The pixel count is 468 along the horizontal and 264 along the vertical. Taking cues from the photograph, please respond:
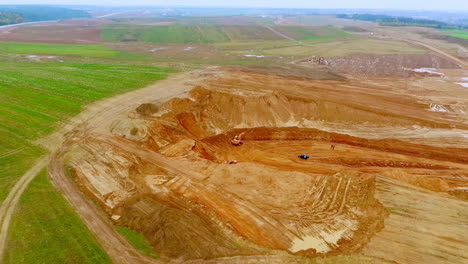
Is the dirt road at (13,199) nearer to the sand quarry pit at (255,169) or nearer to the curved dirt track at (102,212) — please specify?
the curved dirt track at (102,212)

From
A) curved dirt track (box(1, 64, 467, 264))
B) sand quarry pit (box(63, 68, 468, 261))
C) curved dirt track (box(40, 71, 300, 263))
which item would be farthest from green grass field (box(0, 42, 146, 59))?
sand quarry pit (box(63, 68, 468, 261))

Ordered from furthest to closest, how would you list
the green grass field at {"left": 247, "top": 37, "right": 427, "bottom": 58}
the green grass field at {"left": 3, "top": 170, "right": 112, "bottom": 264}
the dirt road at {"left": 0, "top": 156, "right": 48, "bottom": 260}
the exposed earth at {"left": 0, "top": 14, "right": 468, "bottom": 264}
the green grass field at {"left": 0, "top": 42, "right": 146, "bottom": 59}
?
the green grass field at {"left": 247, "top": 37, "right": 427, "bottom": 58} → the green grass field at {"left": 0, "top": 42, "right": 146, "bottom": 59} → the exposed earth at {"left": 0, "top": 14, "right": 468, "bottom": 264} → the dirt road at {"left": 0, "top": 156, "right": 48, "bottom": 260} → the green grass field at {"left": 3, "top": 170, "right": 112, "bottom": 264}

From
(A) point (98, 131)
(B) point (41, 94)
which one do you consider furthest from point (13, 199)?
(B) point (41, 94)

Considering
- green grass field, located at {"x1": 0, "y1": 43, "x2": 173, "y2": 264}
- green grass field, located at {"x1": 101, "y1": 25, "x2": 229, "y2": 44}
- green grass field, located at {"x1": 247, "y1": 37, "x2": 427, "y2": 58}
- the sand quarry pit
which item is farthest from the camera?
green grass field, located at {"x1": 101, "y1": 25, "x2": 229, "y2": 44}

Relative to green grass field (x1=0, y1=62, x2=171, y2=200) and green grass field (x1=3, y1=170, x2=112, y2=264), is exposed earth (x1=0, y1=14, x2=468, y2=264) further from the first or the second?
green grass field (x1=0, y1=62, x2=171, y2=200)

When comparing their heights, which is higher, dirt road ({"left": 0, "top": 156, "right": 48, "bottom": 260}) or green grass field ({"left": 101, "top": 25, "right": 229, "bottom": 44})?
green grass field ({"left": 101, "top": 25, "right": 229, "bottom": 44})

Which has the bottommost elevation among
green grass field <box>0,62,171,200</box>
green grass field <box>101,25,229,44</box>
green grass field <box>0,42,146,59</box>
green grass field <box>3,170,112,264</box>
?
green grass field <box>3,170,112,264</box>
